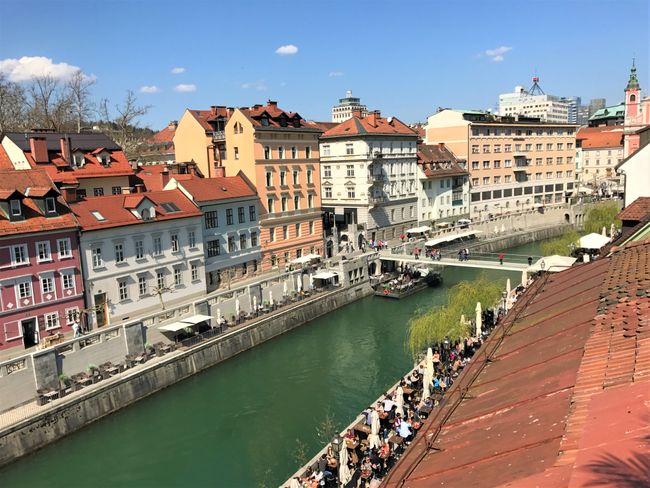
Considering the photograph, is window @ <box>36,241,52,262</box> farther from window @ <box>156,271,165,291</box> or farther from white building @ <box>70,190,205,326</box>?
window @ <box>156,271,165,291</box>

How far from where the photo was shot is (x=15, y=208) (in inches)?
1104

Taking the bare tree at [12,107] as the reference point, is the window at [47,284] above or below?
below

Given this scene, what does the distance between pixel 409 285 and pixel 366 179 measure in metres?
14.7

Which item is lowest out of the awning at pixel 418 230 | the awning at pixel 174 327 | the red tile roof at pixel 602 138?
the awning at pixel 174 327

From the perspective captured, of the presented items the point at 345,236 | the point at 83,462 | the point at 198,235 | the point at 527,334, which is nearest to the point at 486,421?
the point at 527,334

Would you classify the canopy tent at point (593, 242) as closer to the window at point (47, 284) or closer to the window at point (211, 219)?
the window at point (211, 219)

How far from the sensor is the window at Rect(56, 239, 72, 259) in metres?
29.7

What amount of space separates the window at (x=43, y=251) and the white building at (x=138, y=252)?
1.90m

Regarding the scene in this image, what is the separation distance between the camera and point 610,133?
95.2m

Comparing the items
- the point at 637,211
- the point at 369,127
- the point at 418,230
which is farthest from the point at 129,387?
the point at 369,127

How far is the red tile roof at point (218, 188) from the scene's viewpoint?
39.0 metres

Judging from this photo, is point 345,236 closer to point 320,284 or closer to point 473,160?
point 320,284

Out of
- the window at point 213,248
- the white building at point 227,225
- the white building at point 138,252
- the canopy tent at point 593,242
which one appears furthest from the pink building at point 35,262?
the canopy tent at point 593,242

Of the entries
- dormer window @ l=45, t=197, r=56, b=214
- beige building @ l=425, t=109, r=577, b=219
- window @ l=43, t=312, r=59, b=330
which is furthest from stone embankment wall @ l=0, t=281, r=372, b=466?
beige building @ l=425, t=109, r=577, b=219
